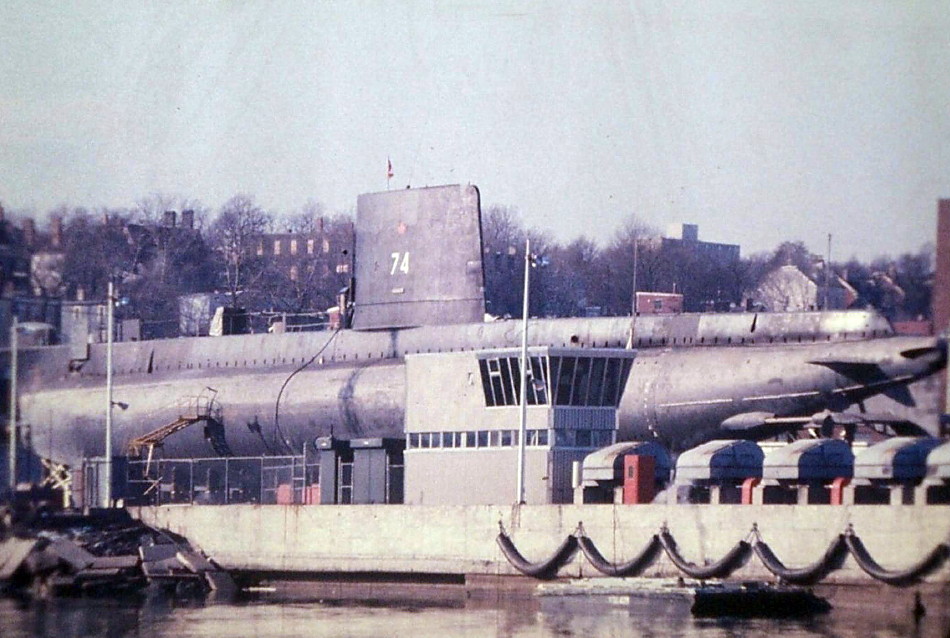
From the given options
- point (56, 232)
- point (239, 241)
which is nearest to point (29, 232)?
point (56, 232)

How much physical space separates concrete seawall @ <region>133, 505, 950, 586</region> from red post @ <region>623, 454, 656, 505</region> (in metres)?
1.61

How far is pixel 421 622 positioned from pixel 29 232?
11.0 metres

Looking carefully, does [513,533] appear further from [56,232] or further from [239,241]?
[239,241]

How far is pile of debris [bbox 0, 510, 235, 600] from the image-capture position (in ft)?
134

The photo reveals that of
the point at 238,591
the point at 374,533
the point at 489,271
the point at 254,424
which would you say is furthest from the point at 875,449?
the point at 489,271

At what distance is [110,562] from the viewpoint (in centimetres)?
4306

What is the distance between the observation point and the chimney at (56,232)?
35.5 metres

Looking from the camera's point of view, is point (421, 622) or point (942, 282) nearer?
point (942, 282)

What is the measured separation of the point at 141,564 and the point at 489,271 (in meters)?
64.7

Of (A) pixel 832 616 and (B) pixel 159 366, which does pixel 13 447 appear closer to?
(A) pixel 832 616

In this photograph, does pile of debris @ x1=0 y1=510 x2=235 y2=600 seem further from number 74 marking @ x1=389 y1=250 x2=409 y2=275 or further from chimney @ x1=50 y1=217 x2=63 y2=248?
number 74 marking @ x1=389 y1=250 x2=409 y2=275

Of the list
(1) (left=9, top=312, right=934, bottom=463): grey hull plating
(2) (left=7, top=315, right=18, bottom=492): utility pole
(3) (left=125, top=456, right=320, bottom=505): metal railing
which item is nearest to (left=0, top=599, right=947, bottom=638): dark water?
(2) (left=7, top=315, right=18, bottom=492): utility pole

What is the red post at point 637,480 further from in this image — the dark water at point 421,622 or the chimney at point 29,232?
the chimney at point 29,232

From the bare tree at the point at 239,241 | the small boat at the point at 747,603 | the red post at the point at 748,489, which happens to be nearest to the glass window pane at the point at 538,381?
the red post at the point at 748,489
